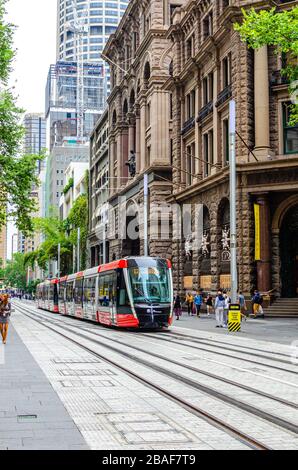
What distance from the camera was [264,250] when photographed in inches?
1393

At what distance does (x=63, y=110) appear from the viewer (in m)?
194

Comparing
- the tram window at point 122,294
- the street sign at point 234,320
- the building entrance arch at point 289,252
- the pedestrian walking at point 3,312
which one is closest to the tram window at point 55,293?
the building entrance arch at point 289,252

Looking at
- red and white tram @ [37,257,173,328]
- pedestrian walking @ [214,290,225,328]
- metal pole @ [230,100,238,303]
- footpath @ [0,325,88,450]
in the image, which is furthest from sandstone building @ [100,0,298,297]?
footpath @ [0,325,88,450]

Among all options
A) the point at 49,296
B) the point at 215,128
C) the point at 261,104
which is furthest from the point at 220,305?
the point at 49,296

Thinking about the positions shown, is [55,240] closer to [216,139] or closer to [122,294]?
[216,139]

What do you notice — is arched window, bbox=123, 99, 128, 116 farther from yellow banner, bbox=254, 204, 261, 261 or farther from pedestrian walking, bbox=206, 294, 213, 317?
yellow banner, bbox=254, 204, 261, 261

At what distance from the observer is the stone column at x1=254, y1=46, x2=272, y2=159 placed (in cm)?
3578

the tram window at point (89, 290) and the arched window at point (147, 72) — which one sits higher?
the arched window at point (147, 72)

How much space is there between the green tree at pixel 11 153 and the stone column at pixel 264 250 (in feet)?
49.9

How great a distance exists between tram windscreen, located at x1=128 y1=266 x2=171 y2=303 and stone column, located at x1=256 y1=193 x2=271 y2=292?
370 inches

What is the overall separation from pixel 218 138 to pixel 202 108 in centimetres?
452

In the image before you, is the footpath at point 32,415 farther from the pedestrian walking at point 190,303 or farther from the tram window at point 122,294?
the pedestrian walking at point 190,303

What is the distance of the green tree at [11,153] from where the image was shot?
40.7 metres
